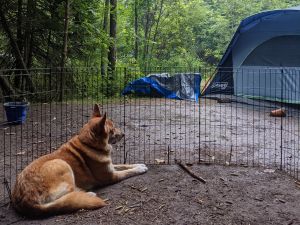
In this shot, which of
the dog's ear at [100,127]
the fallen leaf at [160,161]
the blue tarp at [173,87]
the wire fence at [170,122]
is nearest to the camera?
the dog's ear at [100,127]

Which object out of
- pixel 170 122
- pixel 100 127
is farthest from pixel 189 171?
pixel 170 122

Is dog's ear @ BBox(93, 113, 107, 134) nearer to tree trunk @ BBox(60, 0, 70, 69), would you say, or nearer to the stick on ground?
the stick on ground

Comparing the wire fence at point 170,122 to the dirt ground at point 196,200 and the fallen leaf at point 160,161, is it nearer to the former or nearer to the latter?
the fallen leaf at point 160,161

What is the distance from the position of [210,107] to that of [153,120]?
2.43 m

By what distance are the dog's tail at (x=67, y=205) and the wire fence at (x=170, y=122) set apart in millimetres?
654

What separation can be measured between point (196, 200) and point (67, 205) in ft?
4.13

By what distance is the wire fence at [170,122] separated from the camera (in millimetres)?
5414

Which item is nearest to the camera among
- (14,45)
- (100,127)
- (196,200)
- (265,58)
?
(196,200)

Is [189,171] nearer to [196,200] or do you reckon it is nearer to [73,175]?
[196,200]

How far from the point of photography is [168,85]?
11641 millimetres

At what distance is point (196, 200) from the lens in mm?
3812

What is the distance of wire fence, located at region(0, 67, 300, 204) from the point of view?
5414mm

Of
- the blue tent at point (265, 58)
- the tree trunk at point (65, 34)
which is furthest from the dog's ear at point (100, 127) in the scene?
the blue tent at point (265, 58)

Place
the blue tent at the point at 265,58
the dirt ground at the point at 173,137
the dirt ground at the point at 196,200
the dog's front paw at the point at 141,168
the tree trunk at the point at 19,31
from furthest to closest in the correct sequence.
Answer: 1. the blue tent at the point at 265,58
2. the tree trunk at the point at 19,31
3. the dirt ground at the point at 173,137
4. the dog's front paw at the point at 141,168
5. the dirt ground at the point at 196,200
